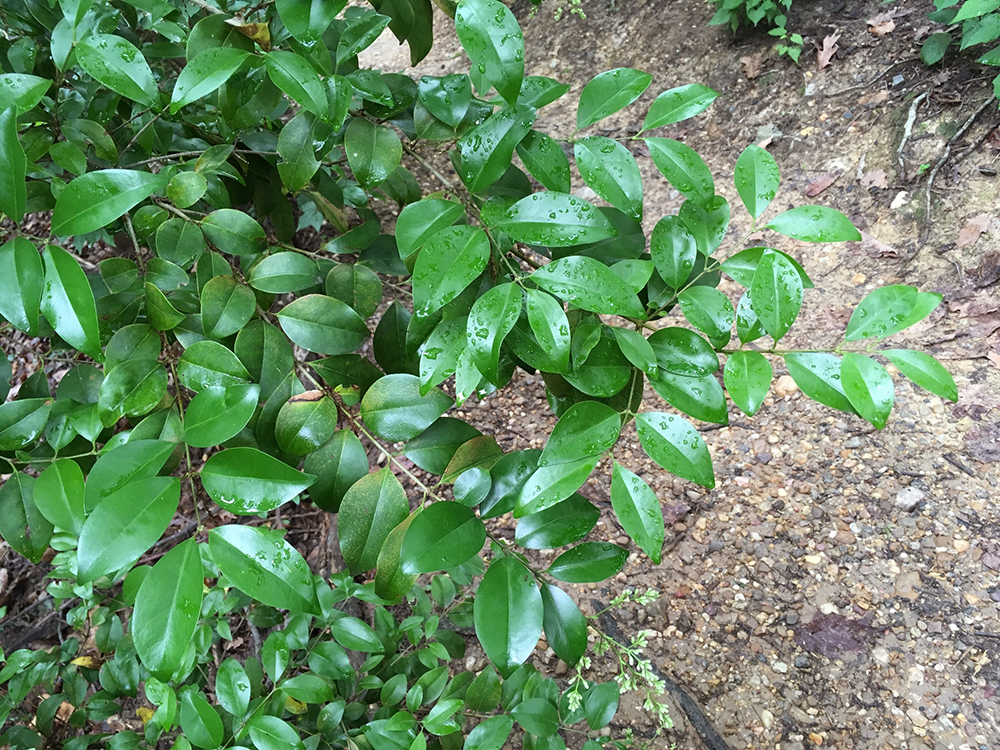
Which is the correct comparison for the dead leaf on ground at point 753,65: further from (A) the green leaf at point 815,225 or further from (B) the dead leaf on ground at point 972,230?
(A) the green leaf at point 815,225

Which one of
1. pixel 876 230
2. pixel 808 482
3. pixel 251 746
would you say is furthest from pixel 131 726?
pixel 876 230

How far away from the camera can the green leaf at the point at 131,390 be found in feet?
2.27

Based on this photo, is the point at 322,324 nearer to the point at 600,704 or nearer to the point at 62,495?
the point at 62,495

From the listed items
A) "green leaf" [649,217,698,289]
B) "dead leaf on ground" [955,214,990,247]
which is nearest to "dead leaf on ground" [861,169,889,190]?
"dead leaf on ground" [955,214,990,247]

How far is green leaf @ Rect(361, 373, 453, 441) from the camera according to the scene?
71 centimetres

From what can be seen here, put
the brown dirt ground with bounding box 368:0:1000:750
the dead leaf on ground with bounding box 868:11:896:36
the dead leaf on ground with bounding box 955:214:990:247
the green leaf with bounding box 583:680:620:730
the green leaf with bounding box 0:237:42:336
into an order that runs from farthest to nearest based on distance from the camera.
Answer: the dead leaf on ground with bounding box 868:11:896:36 → the dead leaf on ground with bounding box 955:214:990:247 → the brown dirt ground with bounding box 368:0:1000:750 → the green leaf with bounding box 583:680:620:730 → the green leaf with bounding box 0:237:42:336

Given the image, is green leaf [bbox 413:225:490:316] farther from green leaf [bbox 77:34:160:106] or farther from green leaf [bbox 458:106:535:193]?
green leaf [bbox 77:34:160:106]

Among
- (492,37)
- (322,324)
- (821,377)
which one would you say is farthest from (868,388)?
(322,324)

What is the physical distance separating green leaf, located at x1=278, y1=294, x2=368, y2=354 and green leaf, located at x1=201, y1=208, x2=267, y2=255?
154mm

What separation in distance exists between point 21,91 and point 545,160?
0.56 meters

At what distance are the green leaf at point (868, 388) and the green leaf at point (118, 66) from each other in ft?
2.64

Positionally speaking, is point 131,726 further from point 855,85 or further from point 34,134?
point 855,85

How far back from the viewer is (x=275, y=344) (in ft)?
2.59

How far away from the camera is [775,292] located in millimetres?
642
